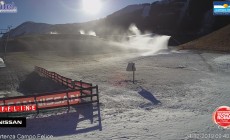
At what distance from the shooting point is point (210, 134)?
31.8 feet

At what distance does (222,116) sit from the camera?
11.7 metres

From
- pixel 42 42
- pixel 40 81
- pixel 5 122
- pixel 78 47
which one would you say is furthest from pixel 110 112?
pixel 42 42

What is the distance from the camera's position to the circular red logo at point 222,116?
10741mm

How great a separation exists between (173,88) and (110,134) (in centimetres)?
1054

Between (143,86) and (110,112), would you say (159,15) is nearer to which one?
(143,86)

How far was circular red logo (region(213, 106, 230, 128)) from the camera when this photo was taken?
1074cm
